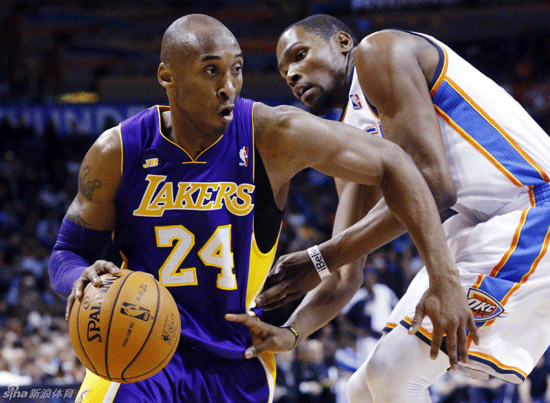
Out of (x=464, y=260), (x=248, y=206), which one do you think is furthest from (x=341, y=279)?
(x=248, y=206)

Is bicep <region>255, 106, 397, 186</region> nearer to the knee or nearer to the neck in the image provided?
the neck

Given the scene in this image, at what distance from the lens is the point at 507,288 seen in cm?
270

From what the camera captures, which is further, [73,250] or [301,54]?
[301,54]

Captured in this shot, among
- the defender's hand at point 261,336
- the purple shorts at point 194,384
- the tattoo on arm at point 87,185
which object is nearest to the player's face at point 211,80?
the tattoo on arm at point 87,185

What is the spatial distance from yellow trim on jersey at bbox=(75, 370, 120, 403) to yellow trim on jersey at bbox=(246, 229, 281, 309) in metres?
0.64

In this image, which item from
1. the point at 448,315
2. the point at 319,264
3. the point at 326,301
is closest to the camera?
the point at 448,315

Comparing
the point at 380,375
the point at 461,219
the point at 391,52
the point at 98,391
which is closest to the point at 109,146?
the point at 98,391

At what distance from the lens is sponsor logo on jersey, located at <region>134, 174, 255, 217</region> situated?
98.1 inches

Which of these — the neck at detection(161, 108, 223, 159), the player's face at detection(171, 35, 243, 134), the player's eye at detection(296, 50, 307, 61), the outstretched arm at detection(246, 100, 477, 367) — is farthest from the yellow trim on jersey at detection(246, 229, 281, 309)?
the player's eye at detection(296, 50, 307, 61)

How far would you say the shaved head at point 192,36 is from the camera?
7.92ft

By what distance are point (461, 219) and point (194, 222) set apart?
50.8 inches

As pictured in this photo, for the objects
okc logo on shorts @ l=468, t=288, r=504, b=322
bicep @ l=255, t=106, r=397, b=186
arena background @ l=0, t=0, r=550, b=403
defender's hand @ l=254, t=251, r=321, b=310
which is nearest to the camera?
bicep @ l=255, t=106, r=397, b=186

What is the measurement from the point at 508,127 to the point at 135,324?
1.81 metres

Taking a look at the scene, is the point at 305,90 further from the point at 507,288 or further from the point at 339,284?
the point at 507,288
